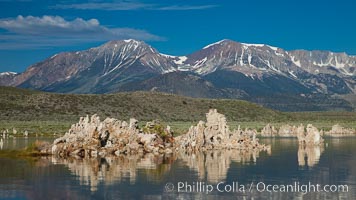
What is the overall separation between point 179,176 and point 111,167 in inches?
290

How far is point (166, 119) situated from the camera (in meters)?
186

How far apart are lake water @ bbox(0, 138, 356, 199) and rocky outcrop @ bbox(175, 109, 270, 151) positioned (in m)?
7.89

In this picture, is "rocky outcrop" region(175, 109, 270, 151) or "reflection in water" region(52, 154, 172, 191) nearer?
"reflection in water" region(52, 154, 172, 191)

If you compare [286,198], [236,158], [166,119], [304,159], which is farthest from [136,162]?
[166,119]

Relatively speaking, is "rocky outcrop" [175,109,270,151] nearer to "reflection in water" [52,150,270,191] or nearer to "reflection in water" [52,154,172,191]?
"reflection in water" [52,150,270,191]

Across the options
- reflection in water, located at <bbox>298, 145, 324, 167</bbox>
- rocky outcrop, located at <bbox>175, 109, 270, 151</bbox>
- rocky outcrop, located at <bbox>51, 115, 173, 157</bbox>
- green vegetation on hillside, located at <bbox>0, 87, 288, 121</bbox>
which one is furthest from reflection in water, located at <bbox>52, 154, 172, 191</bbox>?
green vegetation on hillside, located at <bbox>0, 87, 288, 121</bbox>

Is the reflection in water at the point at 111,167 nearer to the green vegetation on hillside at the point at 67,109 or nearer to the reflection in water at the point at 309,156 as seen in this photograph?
the reflection in water at the point at 309,156

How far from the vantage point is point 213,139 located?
67.6m

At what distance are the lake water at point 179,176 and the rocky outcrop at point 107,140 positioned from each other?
12.4 feet

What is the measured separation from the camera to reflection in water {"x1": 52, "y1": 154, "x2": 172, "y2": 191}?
39.5 m

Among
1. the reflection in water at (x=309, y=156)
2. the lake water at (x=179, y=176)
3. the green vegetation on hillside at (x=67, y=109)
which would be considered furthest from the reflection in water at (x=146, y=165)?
the green vegetation on hillside at (x=67, y=109)

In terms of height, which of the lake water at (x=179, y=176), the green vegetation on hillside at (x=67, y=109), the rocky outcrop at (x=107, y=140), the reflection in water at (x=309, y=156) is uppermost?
the green vegetation on hillside at (x=67, y=109)

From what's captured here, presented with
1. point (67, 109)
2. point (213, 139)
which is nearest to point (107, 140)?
point (213, 139)

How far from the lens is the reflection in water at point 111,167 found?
39500mm
